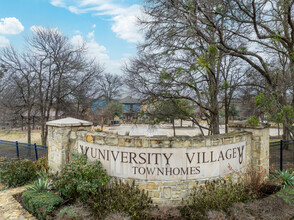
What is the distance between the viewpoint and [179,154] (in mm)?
4793

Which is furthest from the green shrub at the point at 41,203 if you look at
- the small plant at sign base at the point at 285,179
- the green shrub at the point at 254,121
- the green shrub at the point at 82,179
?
the small plant at sign base at the point at 285,179

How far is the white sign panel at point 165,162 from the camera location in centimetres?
477

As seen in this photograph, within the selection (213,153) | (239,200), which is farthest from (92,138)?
(239,200)

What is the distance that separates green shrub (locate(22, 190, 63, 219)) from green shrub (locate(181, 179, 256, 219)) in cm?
299

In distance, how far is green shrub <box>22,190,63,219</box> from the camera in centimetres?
438

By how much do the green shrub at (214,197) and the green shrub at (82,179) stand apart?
2128mm

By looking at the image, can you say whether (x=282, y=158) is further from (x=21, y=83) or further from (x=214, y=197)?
(x=21, y=83)

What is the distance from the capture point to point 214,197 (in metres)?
4.57

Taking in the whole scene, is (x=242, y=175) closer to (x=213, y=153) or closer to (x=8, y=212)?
(x=213, y=153)

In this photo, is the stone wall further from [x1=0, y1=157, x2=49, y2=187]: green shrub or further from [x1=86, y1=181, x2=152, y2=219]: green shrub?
[x1=0, y1=157, x2=49, y2=187]: green shrub

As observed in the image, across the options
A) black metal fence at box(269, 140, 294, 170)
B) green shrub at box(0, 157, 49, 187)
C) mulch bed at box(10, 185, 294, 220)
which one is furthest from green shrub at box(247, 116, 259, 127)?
green shrub at box(0, 157, 49, 187)

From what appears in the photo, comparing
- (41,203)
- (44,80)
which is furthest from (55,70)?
(41,203)

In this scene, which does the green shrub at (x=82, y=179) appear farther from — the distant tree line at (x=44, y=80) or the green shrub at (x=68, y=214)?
the distant tree line at (x=44, y=80)

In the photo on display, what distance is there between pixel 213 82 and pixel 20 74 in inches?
507
